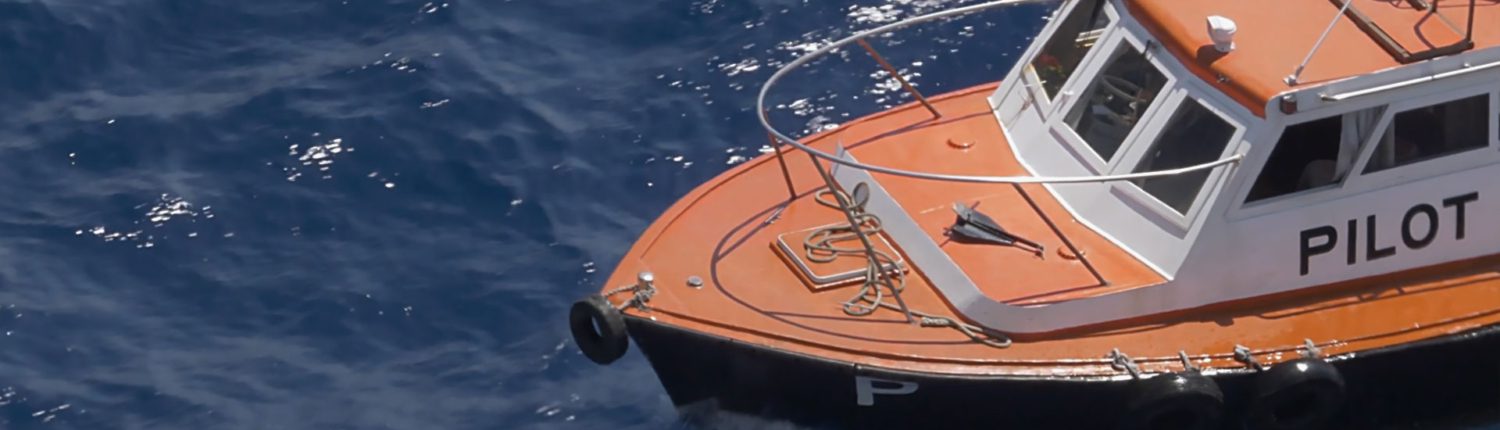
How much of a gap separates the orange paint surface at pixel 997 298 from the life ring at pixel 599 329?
0.17 meters

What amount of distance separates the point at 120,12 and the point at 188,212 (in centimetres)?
285

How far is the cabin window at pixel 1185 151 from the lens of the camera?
10461 mm

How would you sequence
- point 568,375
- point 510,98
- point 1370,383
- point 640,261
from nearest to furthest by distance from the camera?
1. point 1370,383
2. point 640,261
3. point 568,375
4. point 510,98

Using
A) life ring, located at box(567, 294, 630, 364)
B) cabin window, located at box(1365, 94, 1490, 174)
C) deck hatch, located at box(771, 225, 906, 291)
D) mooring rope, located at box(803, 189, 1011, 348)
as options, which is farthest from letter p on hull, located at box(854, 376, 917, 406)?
cabin window, located at box(1365, 94, 1490, 174)

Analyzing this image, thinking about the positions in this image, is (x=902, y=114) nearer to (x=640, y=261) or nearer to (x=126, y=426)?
(x=640, y=261)

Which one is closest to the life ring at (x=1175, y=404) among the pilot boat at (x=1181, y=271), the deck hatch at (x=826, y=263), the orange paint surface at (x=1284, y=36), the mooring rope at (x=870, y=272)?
the pilot boat at (x=1181, y=271)

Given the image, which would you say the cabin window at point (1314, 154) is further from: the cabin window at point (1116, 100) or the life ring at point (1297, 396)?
the life ring at point (1297, 396)


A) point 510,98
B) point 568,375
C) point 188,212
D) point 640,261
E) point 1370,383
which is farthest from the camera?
point 510,98

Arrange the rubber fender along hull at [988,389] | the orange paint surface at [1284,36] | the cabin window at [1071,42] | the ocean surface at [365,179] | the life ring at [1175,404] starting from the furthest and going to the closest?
the ocean surface at [365,179], the cabin window at [1071,42], the orange paint surface at [1284,36], the rubber fender along hull at [988,389], the life ring at [1175,404]

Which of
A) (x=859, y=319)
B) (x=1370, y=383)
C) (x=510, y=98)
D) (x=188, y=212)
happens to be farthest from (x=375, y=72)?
(x=1370, y=383)

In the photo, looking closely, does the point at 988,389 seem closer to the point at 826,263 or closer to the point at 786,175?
the point at 826,263

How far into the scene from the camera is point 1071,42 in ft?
38.7

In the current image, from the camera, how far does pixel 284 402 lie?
466 inches

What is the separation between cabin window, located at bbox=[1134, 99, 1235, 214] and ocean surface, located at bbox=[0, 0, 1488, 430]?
2.51 metres
